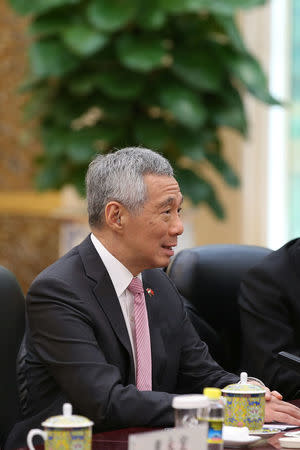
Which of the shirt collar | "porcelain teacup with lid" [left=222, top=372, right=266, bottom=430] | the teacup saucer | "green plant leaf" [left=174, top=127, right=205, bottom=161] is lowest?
the teacup saucer

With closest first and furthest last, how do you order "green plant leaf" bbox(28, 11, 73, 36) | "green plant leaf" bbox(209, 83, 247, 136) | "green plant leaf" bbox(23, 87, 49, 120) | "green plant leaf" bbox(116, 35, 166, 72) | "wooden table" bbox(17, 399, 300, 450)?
"wooden table" bbox(17, 399, 300, 450) → "green plant leaf" bbox(116, 35, 166, 72) → "green plant leaf" bbox(28, 11, 73, 36) → "green plant leaf" bbox(209, 83, 247, 136) → "green plant leaf" bbox(23, 87, 49, 120)

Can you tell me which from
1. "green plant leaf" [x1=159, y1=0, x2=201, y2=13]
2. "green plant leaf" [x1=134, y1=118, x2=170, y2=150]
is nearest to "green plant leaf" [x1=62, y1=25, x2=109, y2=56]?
"green plant leaf" [x1=159, y1=0, x2=201, y2=13]

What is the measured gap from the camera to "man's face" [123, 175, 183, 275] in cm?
208

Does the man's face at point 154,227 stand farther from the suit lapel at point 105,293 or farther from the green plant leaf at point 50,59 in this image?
the green plant leaf at point 50,59

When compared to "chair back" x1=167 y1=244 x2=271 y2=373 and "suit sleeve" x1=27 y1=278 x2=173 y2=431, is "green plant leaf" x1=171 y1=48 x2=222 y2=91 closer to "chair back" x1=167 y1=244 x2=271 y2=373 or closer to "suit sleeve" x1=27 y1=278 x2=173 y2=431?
"chair back" x1=167 y1=244 x2=271 y2=373

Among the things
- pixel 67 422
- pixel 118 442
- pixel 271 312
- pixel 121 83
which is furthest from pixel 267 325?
pixel 121 83

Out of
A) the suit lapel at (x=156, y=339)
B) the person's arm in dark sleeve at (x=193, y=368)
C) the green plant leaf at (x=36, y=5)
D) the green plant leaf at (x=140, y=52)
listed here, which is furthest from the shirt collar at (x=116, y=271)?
the green plant leaf at (x=36, y=5)

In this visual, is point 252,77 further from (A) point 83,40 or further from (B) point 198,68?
(A) point 83,40

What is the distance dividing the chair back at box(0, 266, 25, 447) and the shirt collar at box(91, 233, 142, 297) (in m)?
0.27

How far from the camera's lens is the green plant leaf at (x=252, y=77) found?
17.1 ft

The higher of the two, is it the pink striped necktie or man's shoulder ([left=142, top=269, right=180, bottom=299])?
man's shoulder ([left=142, top=269, right=180, bottom=299])

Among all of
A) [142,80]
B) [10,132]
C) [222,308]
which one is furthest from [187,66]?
[222,308]

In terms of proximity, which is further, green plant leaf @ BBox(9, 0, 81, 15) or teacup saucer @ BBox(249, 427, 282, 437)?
green plant leaf @ BBox(9, 0, 81, 15)

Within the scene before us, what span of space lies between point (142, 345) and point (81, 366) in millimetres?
235
